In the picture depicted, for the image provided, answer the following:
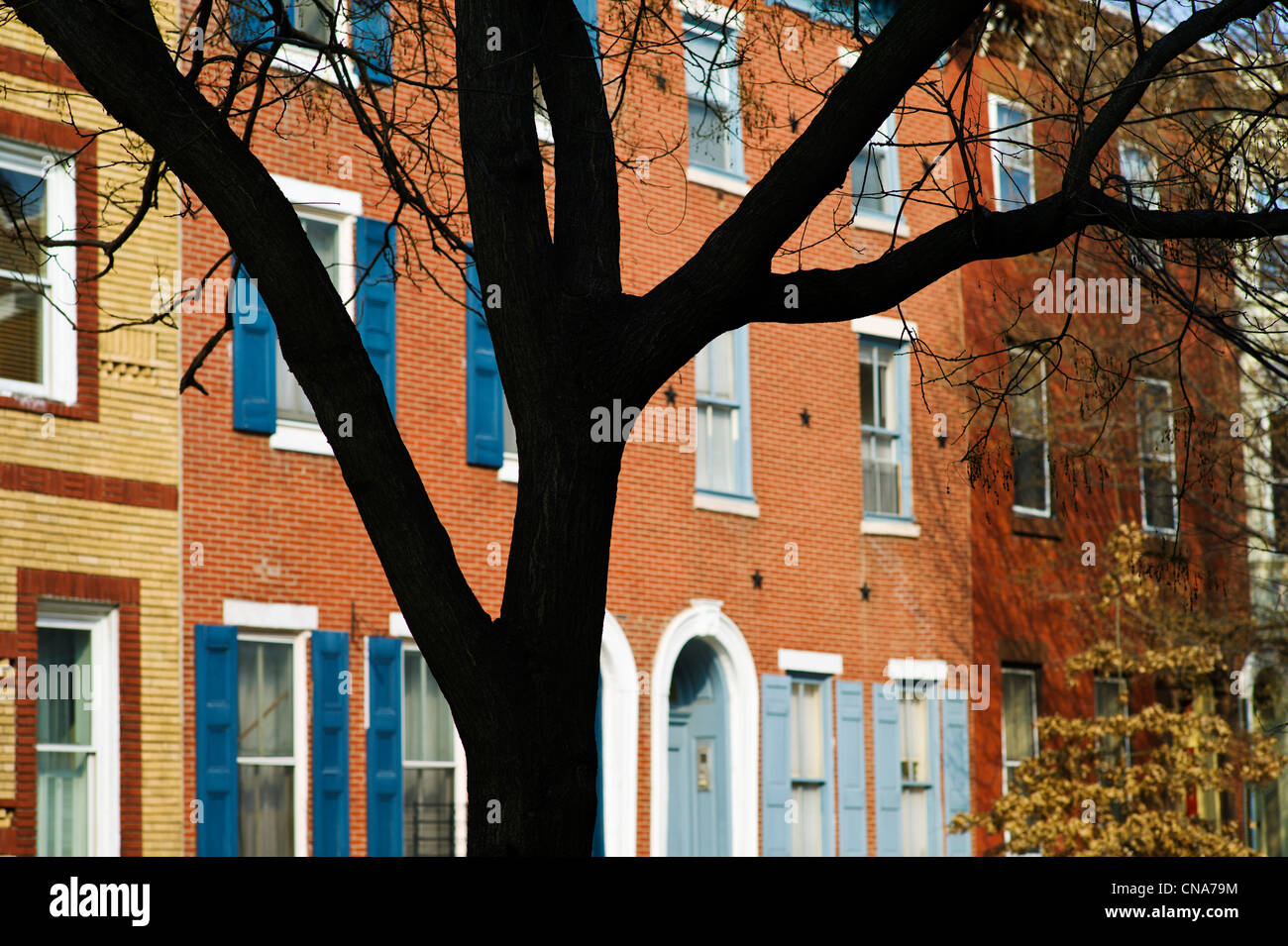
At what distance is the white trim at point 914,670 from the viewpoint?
2086cm

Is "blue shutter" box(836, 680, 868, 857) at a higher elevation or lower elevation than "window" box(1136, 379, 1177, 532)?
lower

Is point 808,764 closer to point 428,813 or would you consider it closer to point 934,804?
point 934,804

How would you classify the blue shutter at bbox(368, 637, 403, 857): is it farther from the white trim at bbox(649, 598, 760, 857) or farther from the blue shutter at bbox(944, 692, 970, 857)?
the blue shutter at bbox(944, 692, 970, 857)

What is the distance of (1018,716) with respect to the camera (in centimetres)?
2202

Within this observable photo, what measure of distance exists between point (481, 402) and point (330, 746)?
146 inches

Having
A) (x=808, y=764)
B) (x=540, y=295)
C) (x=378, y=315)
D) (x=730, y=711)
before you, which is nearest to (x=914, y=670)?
(x=808, y=764)

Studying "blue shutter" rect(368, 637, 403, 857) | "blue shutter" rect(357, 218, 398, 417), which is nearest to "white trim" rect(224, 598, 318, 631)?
"blue shutter" rect(368, 637, 403, 857)

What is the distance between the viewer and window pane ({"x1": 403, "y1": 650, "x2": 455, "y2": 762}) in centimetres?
1614

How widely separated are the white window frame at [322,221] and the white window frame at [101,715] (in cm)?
224

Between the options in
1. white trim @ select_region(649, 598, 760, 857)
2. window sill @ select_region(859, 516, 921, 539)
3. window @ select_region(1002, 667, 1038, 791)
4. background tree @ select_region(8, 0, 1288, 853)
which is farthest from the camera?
window @ select_region(1002, 667, 1038, 791)

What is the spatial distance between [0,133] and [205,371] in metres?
2.54

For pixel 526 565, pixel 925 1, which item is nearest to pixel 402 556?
pixel 526 565

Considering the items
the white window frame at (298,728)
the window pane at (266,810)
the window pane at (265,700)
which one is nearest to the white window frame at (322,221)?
the white window frame at (298,728)

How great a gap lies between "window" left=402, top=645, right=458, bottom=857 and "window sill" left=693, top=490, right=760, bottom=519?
4085mm
